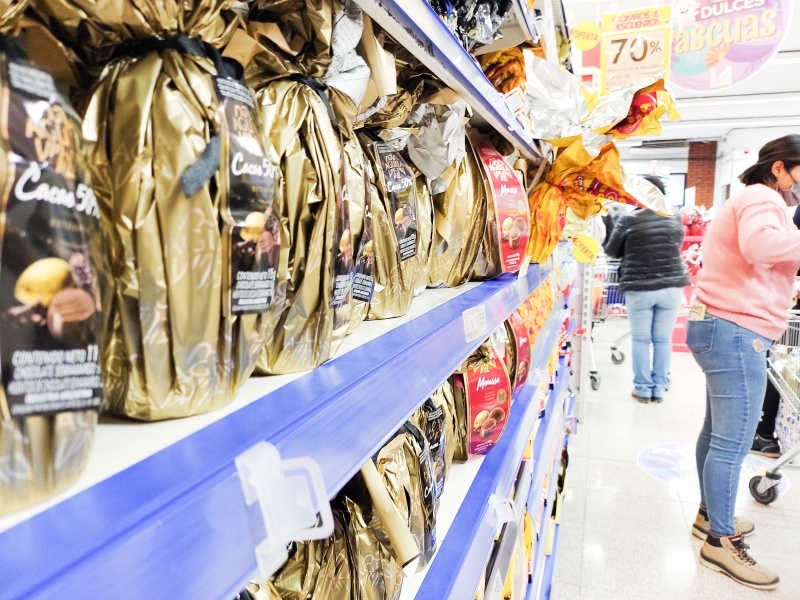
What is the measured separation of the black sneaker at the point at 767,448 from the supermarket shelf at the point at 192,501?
154 inches

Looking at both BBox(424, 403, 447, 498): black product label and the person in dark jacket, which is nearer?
BBox(424, 403, 447, 498): black product label

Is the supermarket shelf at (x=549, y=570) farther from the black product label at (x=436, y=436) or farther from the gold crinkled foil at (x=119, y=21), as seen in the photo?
the gold crinkled foil at (x=119, y=21)

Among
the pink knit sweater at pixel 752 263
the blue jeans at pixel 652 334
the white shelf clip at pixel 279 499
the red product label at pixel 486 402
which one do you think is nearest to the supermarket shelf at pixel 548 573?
the red product label at pixel 486 402

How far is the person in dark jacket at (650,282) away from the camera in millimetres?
4418

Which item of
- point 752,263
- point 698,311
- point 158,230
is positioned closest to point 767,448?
point 698,311

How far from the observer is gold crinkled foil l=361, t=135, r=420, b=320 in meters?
0.77

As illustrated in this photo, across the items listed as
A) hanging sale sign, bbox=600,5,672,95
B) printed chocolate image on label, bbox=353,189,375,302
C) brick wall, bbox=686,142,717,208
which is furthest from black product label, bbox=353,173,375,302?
brick wall, bbox=686,142,717,208

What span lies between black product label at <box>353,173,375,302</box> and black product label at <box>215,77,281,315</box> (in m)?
0.22

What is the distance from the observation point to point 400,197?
0.83m

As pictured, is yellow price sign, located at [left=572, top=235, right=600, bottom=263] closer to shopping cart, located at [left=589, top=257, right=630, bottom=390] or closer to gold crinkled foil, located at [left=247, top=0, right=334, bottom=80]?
gold crinkled foil, located at [left=247, top=0, right=334, bottom=80]

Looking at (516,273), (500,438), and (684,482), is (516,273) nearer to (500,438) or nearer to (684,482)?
(500,438)

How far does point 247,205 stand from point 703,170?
607 inches

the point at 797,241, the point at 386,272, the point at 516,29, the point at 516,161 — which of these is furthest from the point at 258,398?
the point at 797,241

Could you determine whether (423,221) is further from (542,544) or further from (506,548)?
(542,544)
